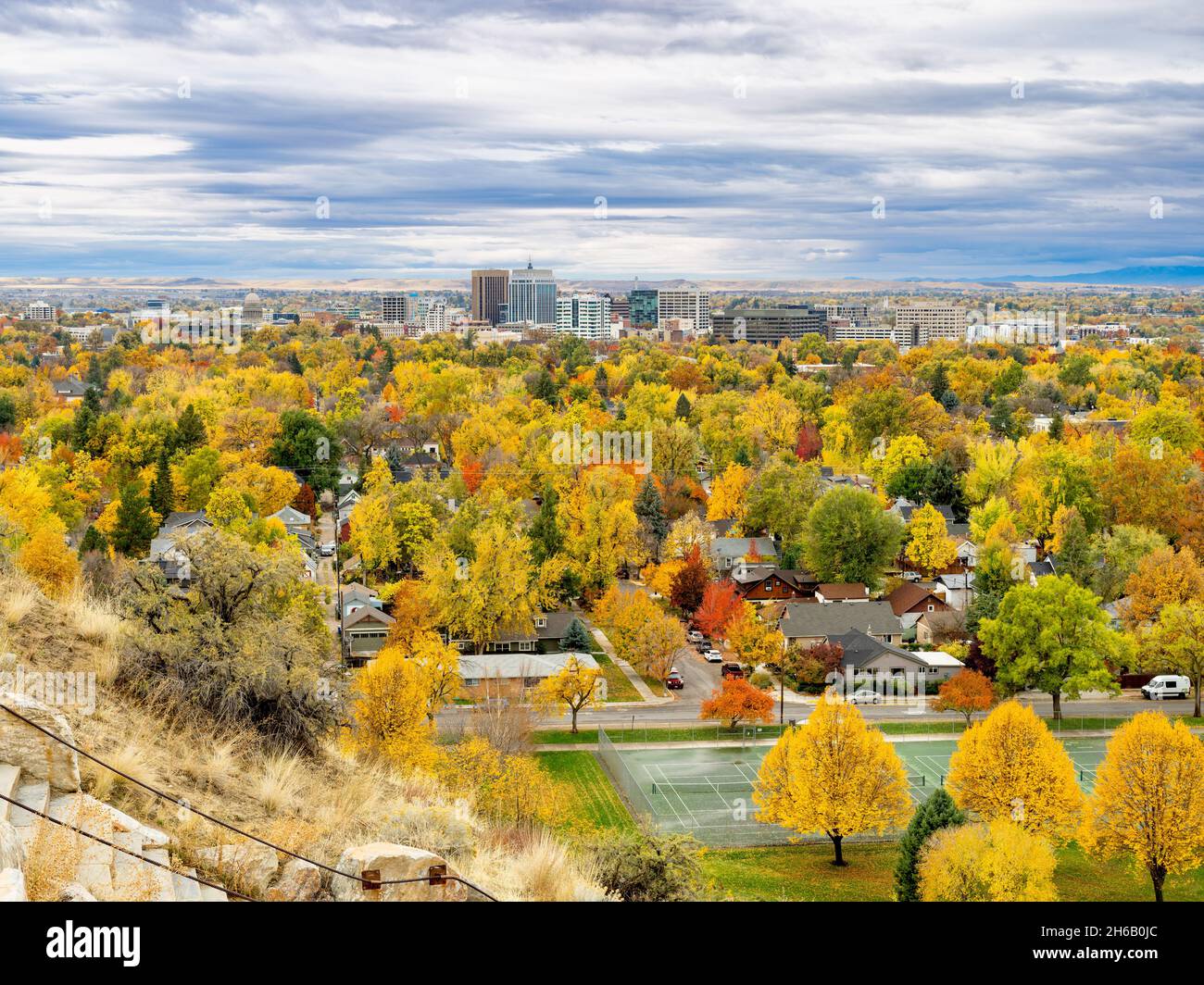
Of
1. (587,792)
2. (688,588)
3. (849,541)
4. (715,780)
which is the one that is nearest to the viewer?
(587,792)

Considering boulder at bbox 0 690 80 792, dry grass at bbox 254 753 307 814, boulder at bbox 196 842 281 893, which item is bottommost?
dry grass at bbox 254 753 307 814

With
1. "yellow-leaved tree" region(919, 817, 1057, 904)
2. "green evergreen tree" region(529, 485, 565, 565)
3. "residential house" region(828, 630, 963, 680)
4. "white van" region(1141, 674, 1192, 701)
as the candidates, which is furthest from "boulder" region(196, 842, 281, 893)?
"white van" region(1141, 674, 1192, 701)

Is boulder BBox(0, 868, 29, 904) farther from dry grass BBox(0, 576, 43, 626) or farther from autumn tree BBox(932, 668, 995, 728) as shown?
autumn tree BBox(932, 668, 995, 728)

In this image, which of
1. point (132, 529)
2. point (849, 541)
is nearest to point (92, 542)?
point (132, 529)

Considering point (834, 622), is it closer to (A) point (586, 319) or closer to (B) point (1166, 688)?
(B) point (1166, 688)
